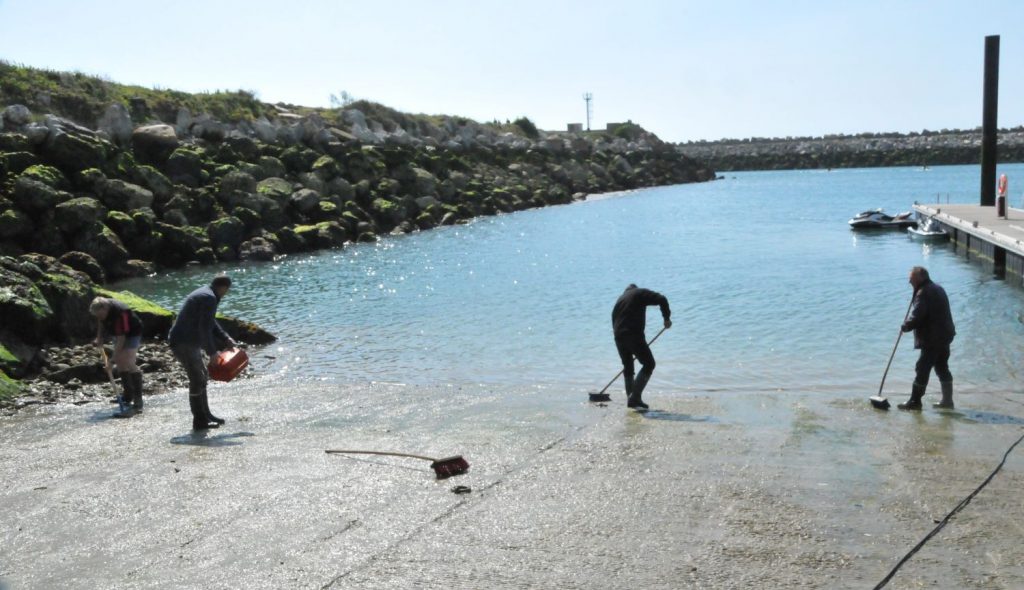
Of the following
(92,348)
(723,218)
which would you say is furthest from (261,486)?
(723,218)

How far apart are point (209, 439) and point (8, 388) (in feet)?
14.0

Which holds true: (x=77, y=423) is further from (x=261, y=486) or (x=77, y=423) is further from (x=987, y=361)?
(x=987, y=361)

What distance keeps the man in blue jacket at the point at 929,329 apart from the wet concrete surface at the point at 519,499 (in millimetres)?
433

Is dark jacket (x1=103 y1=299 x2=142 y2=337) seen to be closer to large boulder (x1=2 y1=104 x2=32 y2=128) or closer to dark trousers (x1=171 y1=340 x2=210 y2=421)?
dark trousers (x1=171 y1=340 x2=210 y2=421)

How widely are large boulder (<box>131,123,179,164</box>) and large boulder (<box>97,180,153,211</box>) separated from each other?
7.19m

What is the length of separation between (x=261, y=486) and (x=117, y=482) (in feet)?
4.74

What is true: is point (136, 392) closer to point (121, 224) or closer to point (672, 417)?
point (672, 417)

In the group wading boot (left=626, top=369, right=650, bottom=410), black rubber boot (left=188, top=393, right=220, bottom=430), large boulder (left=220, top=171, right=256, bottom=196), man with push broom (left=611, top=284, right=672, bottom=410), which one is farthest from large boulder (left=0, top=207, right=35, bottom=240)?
wading boot (left=626, top=369, right=650, bottom=410)

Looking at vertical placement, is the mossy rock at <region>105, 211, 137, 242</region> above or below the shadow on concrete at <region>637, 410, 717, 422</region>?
above

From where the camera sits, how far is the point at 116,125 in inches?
1681

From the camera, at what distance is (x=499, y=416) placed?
39.7 ft

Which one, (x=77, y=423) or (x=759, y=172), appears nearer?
(x=77, y=423)

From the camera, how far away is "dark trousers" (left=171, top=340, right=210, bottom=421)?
11.0 m

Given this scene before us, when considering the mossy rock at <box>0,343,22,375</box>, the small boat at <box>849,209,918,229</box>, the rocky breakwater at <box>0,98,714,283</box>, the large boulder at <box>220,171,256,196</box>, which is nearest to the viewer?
the mossy rock at <box>0,343,22,375</box>
